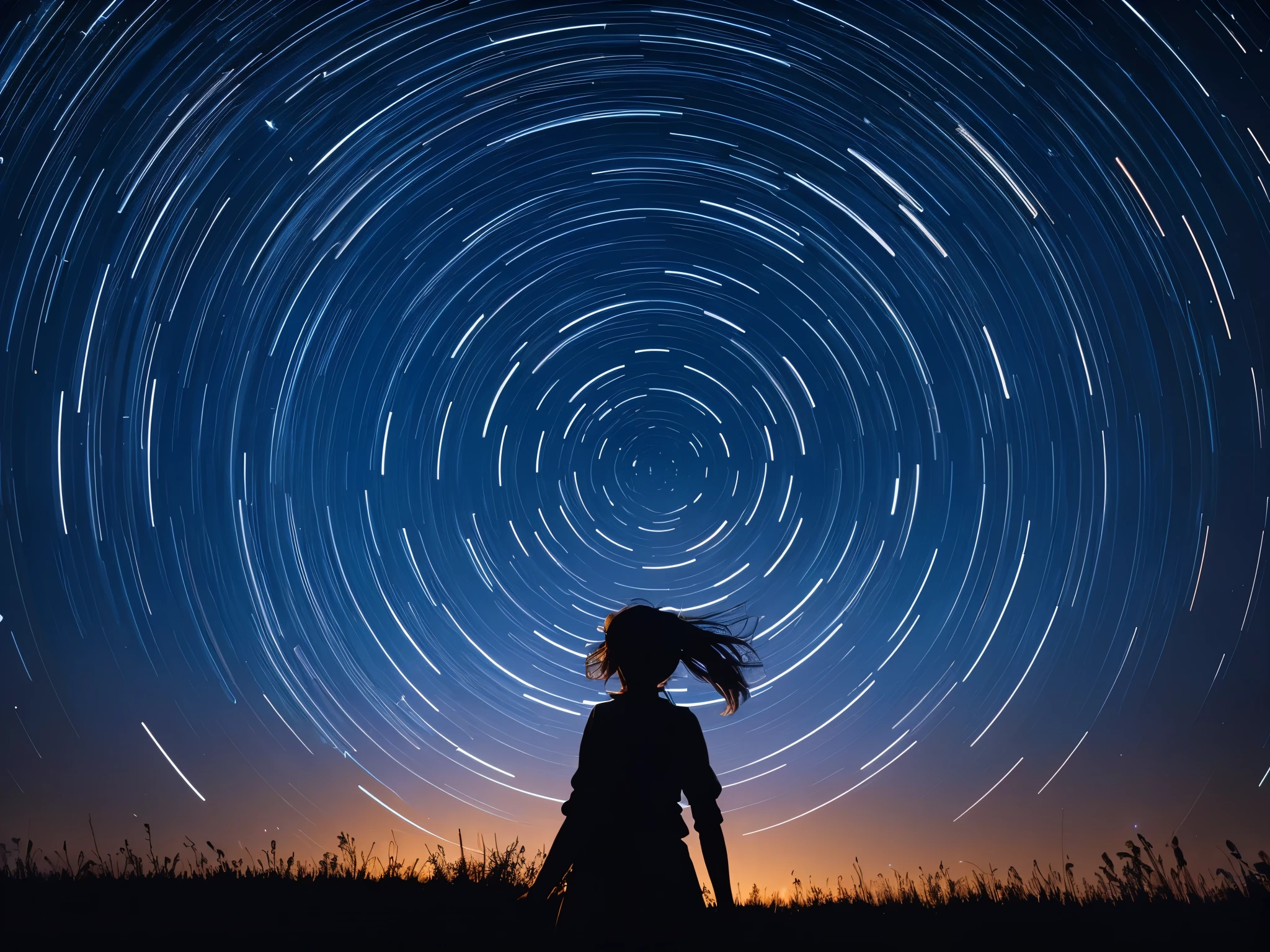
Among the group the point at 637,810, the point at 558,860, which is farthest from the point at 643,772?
the point at 558,860

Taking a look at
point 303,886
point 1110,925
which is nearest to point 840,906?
point 1110,925

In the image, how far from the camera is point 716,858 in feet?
10.6

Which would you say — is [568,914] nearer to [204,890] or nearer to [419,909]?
[419,909]

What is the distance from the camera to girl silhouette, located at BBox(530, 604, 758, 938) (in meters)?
3.04

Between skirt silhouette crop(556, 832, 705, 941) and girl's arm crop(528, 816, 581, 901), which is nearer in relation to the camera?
skirt silhouette crop(556, 832, 705, 941)

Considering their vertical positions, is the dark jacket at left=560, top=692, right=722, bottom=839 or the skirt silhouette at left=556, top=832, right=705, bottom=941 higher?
the dark jacket at left=560, top=692, right=722, bottom=839

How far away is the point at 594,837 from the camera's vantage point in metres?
3.21

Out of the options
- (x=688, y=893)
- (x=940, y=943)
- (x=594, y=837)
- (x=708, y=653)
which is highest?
(x=708, y=653)

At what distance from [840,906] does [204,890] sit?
4799mm

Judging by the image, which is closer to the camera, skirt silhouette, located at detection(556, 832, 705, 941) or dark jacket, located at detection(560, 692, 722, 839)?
skirt silhouette, located at detection(556, 832, 705, 941)

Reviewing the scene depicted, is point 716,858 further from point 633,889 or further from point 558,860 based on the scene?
point 558,860

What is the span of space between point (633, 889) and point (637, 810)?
0.33 m

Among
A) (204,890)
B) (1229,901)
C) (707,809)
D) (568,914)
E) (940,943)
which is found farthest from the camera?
(204,890)

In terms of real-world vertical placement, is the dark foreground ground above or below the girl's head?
below
